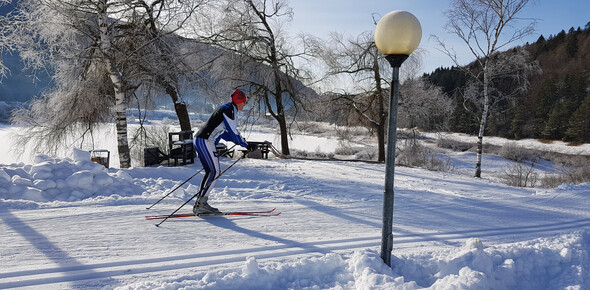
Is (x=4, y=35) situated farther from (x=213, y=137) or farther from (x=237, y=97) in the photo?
(x=237, y=97)

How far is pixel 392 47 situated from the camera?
2.91 metres

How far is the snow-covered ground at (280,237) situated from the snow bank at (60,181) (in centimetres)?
2

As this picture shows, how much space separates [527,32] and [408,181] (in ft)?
33.1

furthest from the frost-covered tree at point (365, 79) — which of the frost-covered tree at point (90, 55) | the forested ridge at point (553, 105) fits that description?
the forested ridge at point (553, 105)

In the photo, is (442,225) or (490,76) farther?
(490,76)

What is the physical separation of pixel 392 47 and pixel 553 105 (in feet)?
198

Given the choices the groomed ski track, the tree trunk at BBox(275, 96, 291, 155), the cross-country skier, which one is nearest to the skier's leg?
the cross-country skier

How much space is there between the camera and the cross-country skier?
4.73 metres

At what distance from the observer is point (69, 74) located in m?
11.8

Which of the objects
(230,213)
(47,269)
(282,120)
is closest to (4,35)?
(230,213)

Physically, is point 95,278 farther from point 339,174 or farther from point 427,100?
point 427,100

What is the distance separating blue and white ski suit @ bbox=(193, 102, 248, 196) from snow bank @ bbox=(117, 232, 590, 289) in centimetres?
217

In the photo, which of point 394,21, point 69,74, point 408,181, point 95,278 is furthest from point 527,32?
point 69,74

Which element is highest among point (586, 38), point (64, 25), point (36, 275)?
point (586, 38)
